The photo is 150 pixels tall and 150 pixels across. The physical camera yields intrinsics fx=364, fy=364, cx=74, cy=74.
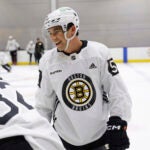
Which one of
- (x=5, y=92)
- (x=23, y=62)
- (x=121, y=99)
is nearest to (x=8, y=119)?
(x=5, y=92)

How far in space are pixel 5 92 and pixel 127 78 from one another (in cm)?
842

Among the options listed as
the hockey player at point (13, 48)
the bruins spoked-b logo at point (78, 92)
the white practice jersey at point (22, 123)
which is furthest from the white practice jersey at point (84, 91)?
the hockey player at point (13, 48)

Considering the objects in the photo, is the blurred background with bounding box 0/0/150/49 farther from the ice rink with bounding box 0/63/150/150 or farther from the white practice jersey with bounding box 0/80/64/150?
the white practice jersey with bounding box 0/80/64/150

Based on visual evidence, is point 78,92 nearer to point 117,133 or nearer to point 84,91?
point 84,91

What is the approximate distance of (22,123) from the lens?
0.70 m

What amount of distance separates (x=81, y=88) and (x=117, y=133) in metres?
0.29

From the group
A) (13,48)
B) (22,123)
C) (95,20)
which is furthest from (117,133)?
(95,20)

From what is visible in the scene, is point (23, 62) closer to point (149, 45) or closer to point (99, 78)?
point (149, 45)

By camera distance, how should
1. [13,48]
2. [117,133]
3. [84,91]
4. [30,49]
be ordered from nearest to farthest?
[117,133], [84,91], [30,49], [13,48]

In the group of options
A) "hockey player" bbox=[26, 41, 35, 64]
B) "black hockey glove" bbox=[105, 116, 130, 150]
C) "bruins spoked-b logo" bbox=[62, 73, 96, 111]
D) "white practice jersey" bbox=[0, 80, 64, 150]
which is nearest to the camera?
"white practice jersey" bbox=[0, 80, 64, 150]

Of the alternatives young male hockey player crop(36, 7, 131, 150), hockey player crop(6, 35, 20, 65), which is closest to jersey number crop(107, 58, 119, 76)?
young male hockey player crop(36, 7, 131, 150)

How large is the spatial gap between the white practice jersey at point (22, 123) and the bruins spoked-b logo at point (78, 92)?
3.42 feet

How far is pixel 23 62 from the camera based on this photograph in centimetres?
1477

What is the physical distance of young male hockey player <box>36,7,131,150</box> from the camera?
1729 millimetres
